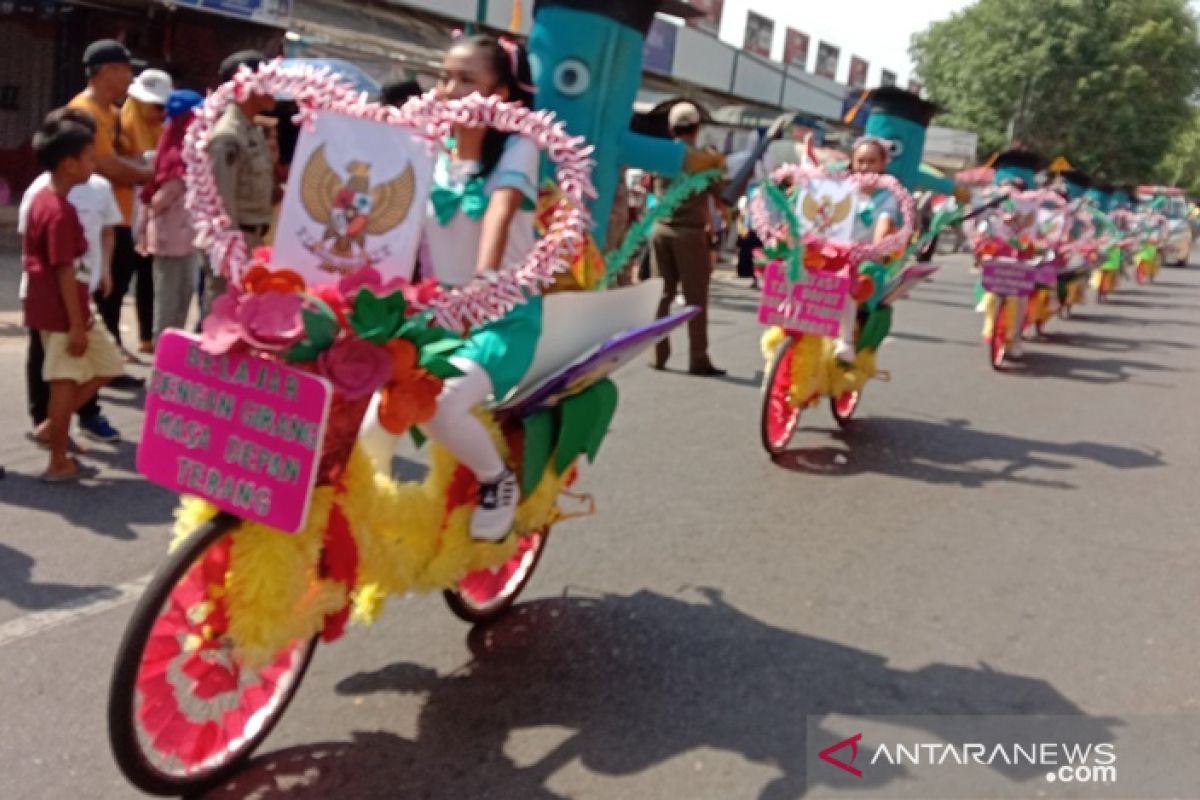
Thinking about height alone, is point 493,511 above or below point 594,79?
below

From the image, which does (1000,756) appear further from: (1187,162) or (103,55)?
(1187,162)

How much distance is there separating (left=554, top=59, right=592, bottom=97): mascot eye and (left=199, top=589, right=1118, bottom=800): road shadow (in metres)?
1.85

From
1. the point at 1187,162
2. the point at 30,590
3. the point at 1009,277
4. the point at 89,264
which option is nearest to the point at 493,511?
the point at 30,590

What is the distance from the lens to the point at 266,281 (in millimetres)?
2918

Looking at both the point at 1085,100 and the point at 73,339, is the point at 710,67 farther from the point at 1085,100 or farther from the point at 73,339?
the point at 73,339

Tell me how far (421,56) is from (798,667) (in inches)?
524

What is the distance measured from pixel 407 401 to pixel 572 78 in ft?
5.63

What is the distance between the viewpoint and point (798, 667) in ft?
13.4

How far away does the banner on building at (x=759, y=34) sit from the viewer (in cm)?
3419

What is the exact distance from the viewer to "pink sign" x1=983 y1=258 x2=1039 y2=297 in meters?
10.6

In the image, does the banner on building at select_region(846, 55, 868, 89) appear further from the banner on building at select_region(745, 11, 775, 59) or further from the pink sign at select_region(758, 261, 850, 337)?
the pink sign at select_region(758, 261, 850, 337)

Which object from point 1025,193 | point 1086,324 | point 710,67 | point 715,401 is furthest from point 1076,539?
point 710,67

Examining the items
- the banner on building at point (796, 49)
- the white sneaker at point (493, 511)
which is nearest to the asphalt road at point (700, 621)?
the white sneaker at point (493, 511)

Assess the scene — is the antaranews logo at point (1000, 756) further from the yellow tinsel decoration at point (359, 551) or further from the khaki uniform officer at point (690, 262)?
the khaki uniform officer at point (690, 262)
